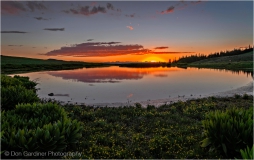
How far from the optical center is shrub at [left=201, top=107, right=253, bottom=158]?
6.64 m

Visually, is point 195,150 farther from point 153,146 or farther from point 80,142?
point 80,142

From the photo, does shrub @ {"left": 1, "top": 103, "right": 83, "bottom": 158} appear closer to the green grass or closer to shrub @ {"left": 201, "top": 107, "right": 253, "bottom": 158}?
the green grass

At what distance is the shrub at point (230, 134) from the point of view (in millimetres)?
6641

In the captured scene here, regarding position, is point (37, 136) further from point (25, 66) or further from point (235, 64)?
point (235, 64)

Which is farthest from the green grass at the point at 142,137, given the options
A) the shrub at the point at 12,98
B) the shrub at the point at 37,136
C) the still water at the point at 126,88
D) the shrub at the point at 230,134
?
the still water at the point at 126,88

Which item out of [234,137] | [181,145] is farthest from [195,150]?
[234,137]

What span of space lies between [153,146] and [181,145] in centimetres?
114

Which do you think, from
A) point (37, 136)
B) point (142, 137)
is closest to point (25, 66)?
point (142, 137)

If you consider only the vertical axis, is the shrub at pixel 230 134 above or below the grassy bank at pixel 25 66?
below

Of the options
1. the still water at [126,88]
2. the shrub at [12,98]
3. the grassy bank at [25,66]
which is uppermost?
the grassy bank at [25,66]

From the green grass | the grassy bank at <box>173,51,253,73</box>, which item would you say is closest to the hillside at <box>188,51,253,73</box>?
the grassy bank at <box>173,51,253,73</box>

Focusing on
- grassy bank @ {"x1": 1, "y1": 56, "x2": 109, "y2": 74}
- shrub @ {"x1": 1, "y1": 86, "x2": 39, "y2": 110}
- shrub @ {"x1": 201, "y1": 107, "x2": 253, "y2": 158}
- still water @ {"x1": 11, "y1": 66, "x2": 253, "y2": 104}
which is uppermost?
grassy bank @ {"x1": 1, "y1": 56, "x2": 109, "y2": 74}

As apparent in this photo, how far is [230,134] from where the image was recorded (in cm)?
670

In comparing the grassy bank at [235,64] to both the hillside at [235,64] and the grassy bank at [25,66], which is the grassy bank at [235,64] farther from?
the grassy bank at [25,66]
